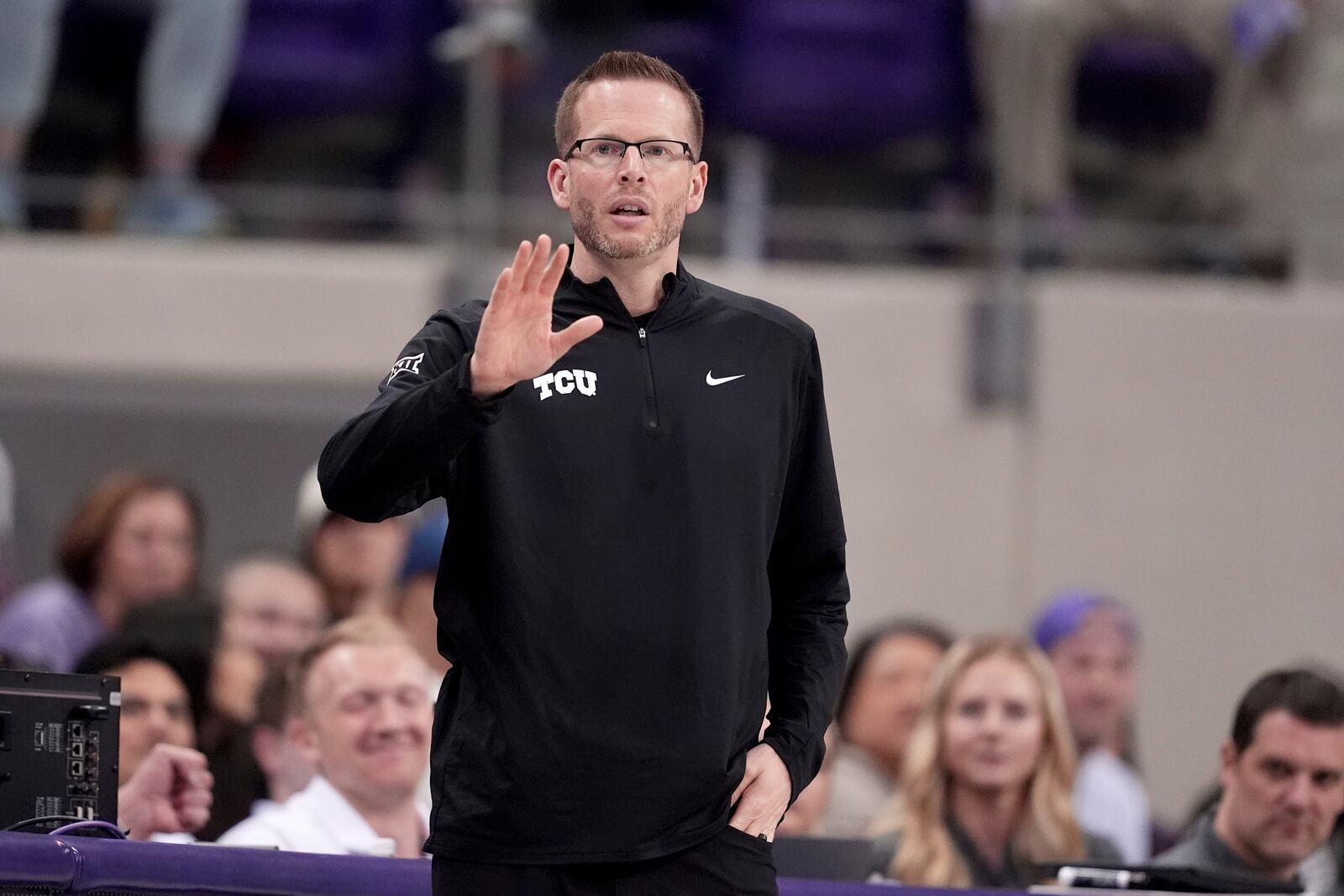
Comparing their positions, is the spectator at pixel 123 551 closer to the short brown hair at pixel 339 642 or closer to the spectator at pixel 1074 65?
the short brown hair at pixel 339 642

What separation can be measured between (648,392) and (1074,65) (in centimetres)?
479

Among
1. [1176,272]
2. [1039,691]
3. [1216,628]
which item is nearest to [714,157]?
[1176,272]

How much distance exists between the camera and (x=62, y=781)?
9.06 ft

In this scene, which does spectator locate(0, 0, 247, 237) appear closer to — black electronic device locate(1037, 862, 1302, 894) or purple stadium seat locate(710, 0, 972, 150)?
purple stadium seat locate(710, 0, 972, 150)

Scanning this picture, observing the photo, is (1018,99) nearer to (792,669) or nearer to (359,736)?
(359,736)

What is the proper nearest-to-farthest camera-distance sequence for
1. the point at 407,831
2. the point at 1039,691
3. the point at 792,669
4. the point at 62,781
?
the point at 792,669
the point at 62,781
the point at 407,831
the point at 1039,691

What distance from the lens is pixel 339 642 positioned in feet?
12.8

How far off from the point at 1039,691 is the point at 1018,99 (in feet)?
8.29

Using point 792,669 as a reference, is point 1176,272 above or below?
above

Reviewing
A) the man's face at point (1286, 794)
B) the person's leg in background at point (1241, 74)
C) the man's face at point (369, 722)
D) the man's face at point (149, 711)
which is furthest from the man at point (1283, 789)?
the person's leg in background at point (1241, 74)

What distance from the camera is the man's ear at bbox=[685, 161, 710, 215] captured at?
227 cm

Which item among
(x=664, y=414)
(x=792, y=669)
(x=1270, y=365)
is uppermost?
(x=1270, y=365)

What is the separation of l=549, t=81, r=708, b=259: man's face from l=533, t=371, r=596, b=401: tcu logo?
154mm

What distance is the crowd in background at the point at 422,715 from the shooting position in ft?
12.6
